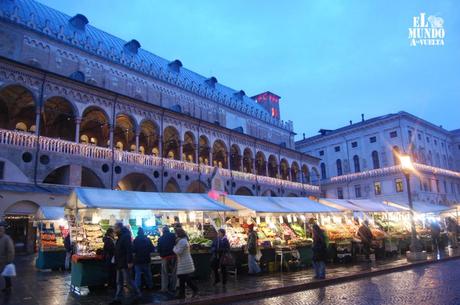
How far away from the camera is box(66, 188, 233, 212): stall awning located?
1177 centimetres

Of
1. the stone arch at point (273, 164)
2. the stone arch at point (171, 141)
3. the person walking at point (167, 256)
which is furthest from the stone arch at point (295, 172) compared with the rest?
the person walking at point (167, 256)

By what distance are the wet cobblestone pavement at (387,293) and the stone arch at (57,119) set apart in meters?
18.8

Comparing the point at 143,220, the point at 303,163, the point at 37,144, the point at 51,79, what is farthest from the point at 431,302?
the point at 303,163

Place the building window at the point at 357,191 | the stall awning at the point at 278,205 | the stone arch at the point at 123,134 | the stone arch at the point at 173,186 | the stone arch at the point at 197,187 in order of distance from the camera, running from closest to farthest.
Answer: the stall awning at the point at 278,205, the stone arch at the point at 173,186, the stone arch at the point at 123,134, the stone arch at the point at 197,187, the building window at the point at 357,191

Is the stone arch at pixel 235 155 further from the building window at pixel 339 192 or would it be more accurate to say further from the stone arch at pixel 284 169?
the building window at pixel 339 192

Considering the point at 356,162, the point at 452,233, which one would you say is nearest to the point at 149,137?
the point at 452,233

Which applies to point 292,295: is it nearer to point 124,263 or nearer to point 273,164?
point 124,263

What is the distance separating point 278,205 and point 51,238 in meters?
9.85

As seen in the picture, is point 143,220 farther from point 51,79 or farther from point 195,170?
point 195,170

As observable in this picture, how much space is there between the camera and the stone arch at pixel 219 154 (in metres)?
34.5

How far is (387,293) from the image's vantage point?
930 cm

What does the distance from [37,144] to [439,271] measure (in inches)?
738

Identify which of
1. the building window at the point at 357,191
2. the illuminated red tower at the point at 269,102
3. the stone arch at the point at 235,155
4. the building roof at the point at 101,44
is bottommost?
the building window at the point at 357,191

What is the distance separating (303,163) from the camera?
44.0 m
